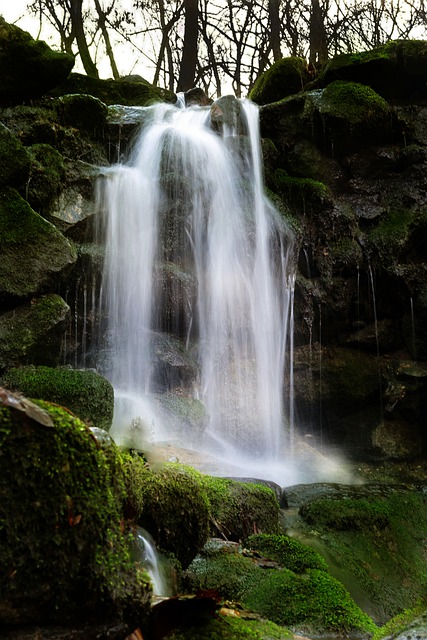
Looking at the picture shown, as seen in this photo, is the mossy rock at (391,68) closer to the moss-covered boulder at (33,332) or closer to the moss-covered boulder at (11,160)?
the moss-covered boulder at (11,160)

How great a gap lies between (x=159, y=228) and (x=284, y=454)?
438cm

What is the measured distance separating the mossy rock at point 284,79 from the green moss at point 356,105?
1.73m

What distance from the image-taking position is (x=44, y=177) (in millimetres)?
8102

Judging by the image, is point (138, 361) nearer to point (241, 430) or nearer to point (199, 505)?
point (241, 430)

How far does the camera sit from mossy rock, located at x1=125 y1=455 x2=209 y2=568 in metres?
3.01

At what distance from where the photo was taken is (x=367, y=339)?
1070cm

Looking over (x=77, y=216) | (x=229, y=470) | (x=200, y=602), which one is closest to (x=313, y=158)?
(x=77, y=216)

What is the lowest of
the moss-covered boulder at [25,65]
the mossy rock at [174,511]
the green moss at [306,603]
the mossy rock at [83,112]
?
the green moss at [306,603]

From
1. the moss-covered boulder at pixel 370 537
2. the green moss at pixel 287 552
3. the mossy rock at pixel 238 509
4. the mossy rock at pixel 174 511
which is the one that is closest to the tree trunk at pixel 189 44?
the moss-covered boulder at pixel 370 537

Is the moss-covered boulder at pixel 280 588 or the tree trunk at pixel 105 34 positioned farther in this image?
the tree trunk at pixel 105 34

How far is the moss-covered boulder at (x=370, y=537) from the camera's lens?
4336mm

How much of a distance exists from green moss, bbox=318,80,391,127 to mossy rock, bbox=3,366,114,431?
26.7ft

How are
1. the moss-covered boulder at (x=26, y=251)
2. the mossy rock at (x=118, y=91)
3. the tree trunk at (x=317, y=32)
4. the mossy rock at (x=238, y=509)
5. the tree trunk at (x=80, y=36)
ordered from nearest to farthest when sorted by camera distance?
the mossy rock at (x=238, y=509)
the moss-covered boulder at (x=26, y=251)
the mossy rock at (x=118, y=91)
the tree trunk at (x=317, y=32)
the tree trunk at (x=80, y=36)

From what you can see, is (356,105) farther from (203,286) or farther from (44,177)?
(44,177)
